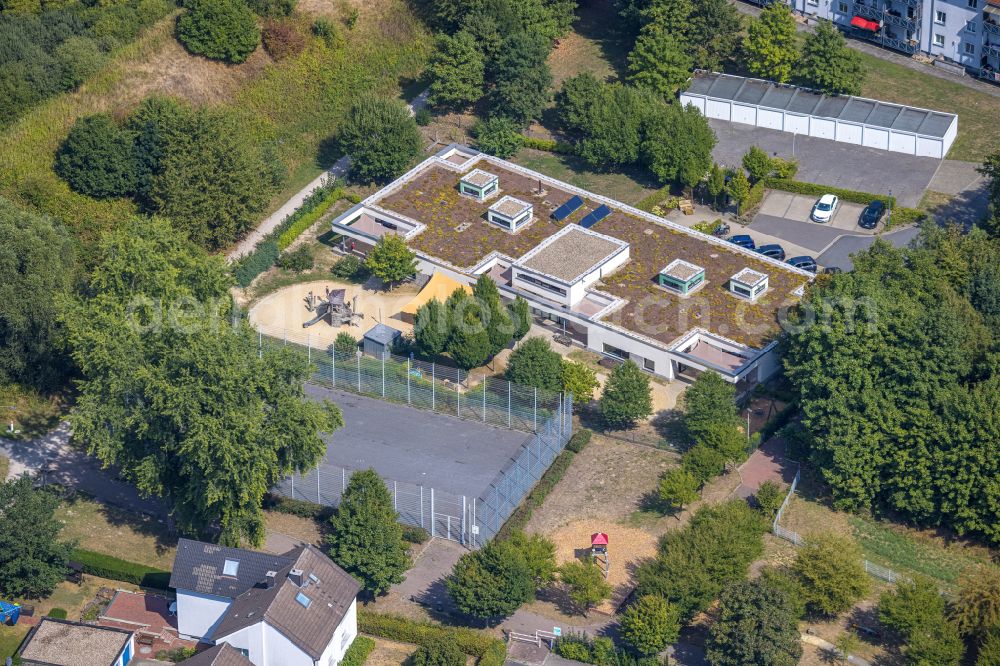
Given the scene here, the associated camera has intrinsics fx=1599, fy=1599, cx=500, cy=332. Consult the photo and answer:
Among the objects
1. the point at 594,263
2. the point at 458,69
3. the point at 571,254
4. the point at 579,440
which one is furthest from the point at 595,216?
the point at 579,440

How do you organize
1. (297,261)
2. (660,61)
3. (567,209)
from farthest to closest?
(660,61), (567,209), (297,261)

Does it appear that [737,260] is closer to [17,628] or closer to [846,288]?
[846,288]

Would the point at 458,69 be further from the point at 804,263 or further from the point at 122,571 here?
the point at 122,571

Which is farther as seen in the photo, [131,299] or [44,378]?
[44,378]

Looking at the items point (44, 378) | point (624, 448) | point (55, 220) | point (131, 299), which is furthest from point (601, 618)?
point (55, 220)

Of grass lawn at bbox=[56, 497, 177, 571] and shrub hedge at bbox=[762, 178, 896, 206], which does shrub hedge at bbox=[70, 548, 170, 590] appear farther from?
shrub hedge at bbox=[762, 178, 896, 206]

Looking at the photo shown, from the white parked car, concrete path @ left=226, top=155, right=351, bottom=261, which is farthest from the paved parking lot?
concrete path @ left=226, top=155, right=351, bottom=261
